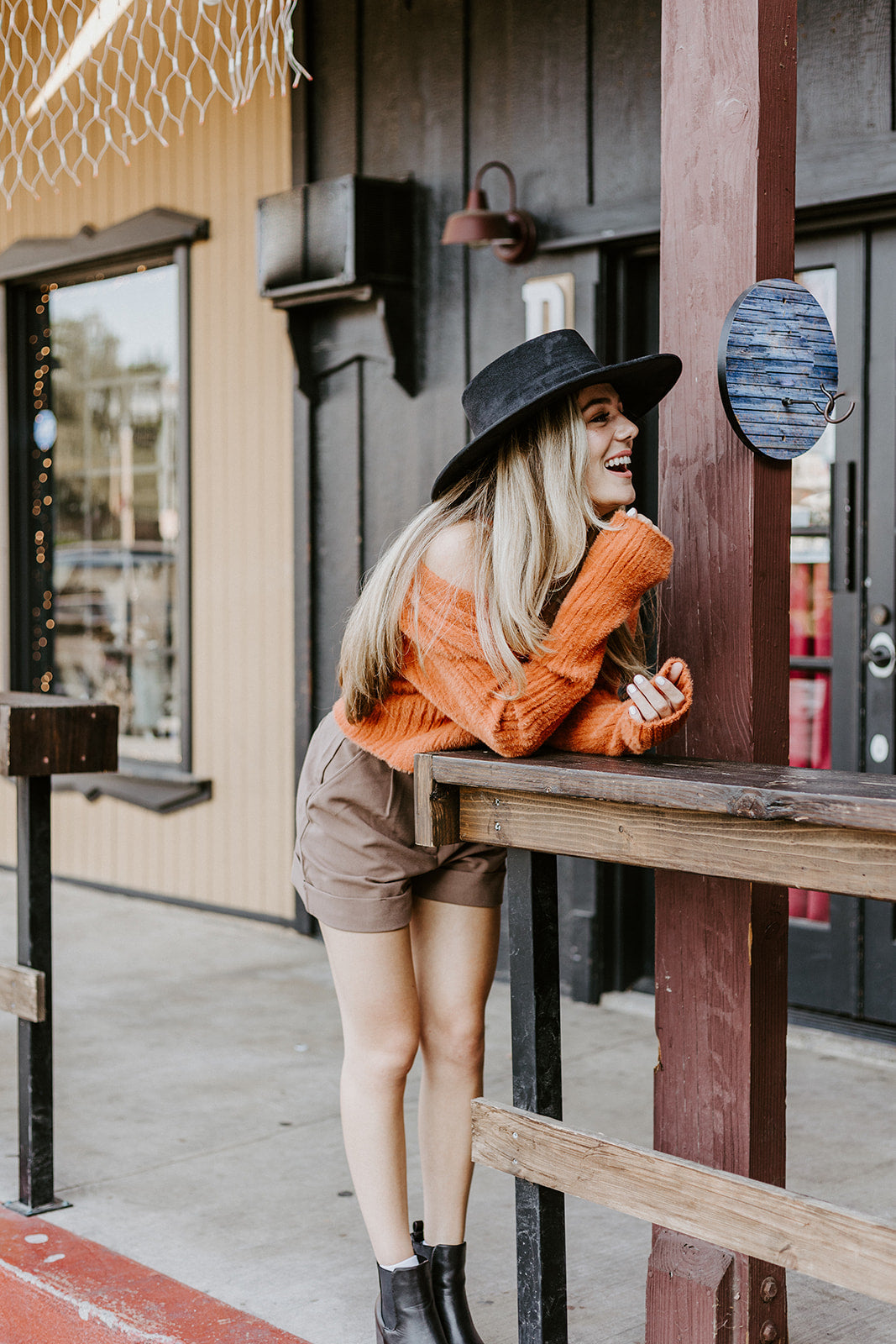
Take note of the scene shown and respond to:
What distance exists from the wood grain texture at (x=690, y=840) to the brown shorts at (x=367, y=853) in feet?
0.74

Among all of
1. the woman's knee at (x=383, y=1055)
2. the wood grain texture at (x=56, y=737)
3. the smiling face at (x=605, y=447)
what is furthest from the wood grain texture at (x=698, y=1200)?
the wood grain texture at (x=56, y=737)

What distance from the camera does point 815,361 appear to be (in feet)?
7.79

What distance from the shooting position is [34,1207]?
3150mm

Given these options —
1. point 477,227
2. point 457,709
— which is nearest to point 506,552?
point 457,709

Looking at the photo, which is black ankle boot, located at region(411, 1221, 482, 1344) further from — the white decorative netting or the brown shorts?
the white decorative netting

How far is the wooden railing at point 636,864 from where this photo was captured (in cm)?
180

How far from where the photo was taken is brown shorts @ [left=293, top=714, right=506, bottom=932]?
7.97 feet

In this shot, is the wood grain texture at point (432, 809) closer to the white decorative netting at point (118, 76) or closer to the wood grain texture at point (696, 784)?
the wood grain texture at point (696, 784)

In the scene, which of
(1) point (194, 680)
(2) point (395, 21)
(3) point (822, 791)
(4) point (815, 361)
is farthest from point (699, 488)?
(1) point (194, 680)

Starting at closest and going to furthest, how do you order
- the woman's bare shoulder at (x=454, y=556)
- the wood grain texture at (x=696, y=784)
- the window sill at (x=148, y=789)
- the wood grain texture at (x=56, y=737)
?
the wood grain texture at (x=696, y=784)
the woman's bare shoulder at (x=454, y=556)
the wood grain texture at (x=56, y=737)
the window sill at (x=148, y=789)

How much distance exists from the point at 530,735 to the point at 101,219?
5036 mm

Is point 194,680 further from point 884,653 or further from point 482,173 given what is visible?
point 884,653

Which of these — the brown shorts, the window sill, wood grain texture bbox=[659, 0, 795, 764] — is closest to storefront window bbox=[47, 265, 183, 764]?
the window sill

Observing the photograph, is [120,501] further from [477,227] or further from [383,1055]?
[383,1055]
